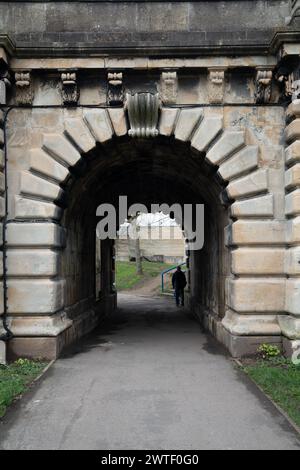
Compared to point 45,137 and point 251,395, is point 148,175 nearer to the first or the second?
point 45,137

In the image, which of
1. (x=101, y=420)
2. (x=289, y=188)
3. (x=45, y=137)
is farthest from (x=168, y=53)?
(x=101, y=420)

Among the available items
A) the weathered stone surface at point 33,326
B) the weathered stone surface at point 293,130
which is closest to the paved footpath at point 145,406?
the weathered stone surface at point 33,326

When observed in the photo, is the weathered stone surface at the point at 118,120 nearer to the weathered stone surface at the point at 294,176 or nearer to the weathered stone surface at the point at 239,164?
the weathered stone surface at the point at 239,164

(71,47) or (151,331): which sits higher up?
A: (71,47)

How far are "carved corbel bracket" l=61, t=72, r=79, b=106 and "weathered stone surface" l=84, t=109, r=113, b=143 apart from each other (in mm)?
390

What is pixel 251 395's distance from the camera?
6762 millimetres

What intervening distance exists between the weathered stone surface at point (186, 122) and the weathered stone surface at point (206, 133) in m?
0.14

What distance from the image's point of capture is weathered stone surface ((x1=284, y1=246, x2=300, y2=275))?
859cm

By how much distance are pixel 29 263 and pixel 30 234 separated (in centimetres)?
55

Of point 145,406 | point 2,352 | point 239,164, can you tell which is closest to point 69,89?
point 239,164

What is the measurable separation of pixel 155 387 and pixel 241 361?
7.36ft

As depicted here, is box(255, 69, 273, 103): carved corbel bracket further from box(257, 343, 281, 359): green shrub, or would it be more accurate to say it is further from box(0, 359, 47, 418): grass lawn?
box(0, 359, 47, 418): grass lawn

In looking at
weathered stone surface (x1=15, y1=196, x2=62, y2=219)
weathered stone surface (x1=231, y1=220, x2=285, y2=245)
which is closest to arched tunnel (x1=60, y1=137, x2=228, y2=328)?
weathered stone surface (x1=15, y1=196, x2=62, y2=219)

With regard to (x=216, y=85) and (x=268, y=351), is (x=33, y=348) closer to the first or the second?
(x=268, y=351)
